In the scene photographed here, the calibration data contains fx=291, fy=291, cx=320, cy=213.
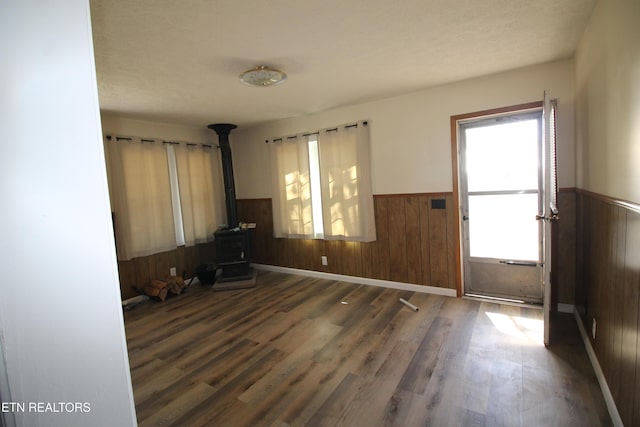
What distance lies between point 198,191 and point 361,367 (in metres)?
3.49

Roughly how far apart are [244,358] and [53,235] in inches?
87.8

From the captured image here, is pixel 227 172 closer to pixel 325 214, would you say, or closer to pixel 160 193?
pixel 160 193

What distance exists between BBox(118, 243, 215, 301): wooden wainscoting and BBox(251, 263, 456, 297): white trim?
93 cm

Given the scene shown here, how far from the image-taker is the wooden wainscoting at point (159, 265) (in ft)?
12.1

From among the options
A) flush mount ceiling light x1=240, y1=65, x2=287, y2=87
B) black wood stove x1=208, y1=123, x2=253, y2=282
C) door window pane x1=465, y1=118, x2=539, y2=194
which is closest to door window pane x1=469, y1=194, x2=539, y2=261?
door window pane x1=465, y1=118, x2=539, y2=194

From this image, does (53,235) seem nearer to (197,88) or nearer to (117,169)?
(197,88)

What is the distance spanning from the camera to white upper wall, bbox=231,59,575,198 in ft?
8.79

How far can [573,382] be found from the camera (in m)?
1.85

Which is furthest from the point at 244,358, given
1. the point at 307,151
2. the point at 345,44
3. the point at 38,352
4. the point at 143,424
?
the point at 307,151

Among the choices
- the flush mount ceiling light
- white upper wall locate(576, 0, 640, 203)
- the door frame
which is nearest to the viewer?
white upper wall locate(576, 0, 640, 203)

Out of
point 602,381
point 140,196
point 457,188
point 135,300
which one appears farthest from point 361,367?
point 140,196

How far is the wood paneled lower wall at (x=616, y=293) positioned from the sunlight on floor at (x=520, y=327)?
350 mm

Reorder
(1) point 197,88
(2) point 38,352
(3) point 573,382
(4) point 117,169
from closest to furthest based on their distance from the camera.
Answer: (2) point 38,352, (3) point 573,382, (1) point 197,88, (4) point 117,169

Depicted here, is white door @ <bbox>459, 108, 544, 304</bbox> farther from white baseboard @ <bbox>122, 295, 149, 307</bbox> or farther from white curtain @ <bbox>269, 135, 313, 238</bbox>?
white baseboard @ <bbox>122, 295, 149, 307</bbox>
